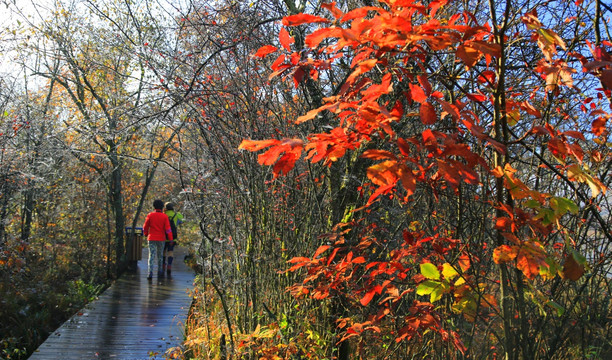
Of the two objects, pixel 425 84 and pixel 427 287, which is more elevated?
pixel 425 84

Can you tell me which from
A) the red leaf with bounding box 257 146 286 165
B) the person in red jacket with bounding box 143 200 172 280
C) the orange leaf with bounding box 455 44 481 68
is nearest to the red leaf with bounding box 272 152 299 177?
the red leaf with bounding box 257 146 286 165

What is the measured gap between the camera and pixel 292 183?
4547 millimetres

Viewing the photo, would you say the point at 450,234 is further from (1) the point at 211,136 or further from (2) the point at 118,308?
(2) the point at 118,308

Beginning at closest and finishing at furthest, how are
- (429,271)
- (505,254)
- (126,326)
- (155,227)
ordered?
(505,254) < (429,271) < (126,326) < (155,227)

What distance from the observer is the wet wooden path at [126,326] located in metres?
6.39

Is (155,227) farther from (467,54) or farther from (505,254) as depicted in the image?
(467,54)

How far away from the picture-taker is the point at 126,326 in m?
7.67

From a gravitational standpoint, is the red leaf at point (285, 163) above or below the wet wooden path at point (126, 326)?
above

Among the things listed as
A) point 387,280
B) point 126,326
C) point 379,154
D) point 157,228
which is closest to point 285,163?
point 379,154

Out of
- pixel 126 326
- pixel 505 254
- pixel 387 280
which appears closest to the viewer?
pixel 505 254

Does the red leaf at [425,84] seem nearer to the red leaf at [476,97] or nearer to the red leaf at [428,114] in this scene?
the red leaf at [428,114]

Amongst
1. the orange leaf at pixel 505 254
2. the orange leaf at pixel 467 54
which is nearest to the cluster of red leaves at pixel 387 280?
the orange leaf at pixel 505 254

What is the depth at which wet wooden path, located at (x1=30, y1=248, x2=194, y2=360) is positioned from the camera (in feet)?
21.0

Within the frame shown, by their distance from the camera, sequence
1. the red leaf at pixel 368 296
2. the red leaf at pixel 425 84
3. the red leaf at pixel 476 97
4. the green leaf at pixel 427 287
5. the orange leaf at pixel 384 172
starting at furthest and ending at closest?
the red leaf at pixel 368 296 → the green leaf at pixel 427 287 → the red leaf at pixel 476 97 → the red leaf at pixel 425 84 → the orange leaf at pixel 384 172
